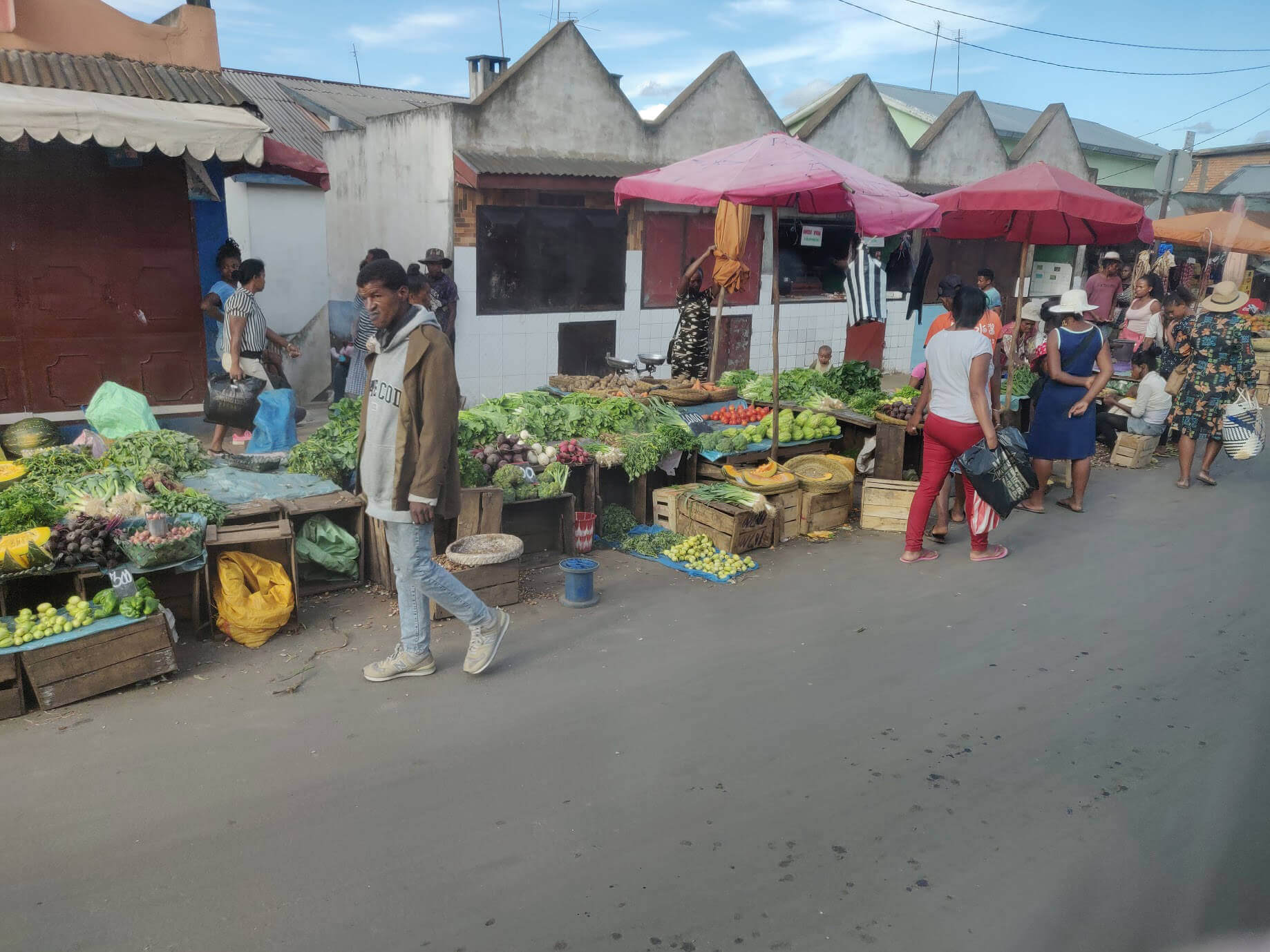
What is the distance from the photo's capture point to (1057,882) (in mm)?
3363

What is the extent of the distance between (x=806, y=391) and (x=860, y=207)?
2426mm

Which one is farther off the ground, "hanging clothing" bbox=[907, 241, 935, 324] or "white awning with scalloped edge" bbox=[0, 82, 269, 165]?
"white awning with scalloped edge" bbox=[0, 82, 269, 165]

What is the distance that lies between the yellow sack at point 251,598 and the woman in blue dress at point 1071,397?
6914mm

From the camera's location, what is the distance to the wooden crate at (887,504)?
795 cm

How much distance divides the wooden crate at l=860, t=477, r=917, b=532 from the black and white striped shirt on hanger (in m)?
5.68

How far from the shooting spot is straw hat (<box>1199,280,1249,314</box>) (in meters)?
9.41

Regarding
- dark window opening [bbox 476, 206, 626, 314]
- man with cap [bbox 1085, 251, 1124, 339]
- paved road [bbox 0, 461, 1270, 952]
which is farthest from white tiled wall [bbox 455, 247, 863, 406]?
paved road [bbox 0, 461, 1270, 952]

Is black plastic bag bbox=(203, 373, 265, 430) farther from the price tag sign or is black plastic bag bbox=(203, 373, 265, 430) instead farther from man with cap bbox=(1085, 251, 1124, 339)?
man with cap bbox=(1085, 251, 1124, 339)

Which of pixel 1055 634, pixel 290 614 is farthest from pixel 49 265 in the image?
pixel 1055 634

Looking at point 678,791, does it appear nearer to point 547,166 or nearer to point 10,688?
point 10,688

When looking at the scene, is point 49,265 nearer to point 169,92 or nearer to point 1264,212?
point 169,92

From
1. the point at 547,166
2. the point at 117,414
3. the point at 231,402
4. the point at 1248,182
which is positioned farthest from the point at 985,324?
the point at 1248,182

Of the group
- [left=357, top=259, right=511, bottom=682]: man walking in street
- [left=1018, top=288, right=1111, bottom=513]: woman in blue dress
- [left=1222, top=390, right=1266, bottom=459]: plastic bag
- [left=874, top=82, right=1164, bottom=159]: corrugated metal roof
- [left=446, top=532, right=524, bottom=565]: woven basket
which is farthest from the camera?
[left=874, top=82, right=1164, bottom=159]: corrugated metal roof

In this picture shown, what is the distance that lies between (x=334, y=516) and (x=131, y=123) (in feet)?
12.1
